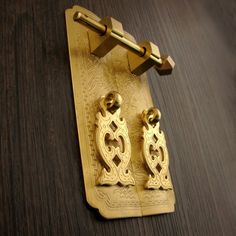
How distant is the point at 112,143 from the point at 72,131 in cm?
6

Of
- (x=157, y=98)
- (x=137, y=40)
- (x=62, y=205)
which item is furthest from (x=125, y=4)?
(x=62, y=205)

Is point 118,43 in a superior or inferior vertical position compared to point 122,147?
superior

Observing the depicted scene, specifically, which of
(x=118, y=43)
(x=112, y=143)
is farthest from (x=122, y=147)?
(x=118, y=43)

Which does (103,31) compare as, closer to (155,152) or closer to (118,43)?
(118,43)

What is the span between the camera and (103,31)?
396mm

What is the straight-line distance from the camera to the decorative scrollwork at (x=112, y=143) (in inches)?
13.7

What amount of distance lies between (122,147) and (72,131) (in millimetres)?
75

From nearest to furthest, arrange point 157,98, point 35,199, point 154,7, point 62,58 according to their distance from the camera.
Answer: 1. point 35,199
2. point 62,58
3. point 157,98
4. point 154,7

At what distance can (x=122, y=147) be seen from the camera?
38cm

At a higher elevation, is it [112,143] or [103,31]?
[103,31]

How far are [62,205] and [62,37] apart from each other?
0.76 ft

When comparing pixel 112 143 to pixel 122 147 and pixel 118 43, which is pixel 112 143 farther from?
pixel 118 43

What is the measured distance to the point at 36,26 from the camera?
377 mm

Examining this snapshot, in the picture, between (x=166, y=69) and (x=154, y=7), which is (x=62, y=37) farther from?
(x=154, y=7)
